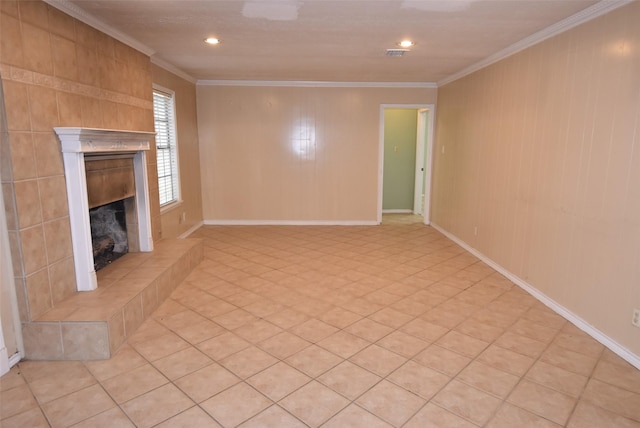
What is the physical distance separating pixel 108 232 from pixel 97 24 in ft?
6.25

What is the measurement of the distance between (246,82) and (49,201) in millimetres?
4411

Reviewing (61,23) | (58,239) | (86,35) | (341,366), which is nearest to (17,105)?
(61,23)

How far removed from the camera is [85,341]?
2.59m

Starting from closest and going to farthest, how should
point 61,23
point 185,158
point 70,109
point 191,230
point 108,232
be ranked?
point 61,23, point 70,109, point 108,232, point 185,158, point 191,230

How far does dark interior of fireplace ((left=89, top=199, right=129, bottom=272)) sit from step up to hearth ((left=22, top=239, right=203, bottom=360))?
164mm

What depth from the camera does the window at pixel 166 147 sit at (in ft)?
17.0

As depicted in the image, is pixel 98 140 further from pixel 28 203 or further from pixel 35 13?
pixel 35 13

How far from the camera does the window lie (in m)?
5.19

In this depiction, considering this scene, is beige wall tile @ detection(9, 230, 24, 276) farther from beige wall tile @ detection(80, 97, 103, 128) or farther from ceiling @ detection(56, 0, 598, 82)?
ceiling @ detection(56, 0, 598, 82)

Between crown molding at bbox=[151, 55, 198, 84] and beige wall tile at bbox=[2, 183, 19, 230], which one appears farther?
crown molding at bbox=[151, 55, 198, 84]

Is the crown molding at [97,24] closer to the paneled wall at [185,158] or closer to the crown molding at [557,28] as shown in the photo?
the paneled wall at [185,158]

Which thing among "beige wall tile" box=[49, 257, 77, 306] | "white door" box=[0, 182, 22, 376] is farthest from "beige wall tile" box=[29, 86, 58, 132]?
"beige wall tile" box=[49, 257, 77, 306]

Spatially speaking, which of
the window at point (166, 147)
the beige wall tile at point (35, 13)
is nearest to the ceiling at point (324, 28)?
the beige wall tile at point (35, 13)

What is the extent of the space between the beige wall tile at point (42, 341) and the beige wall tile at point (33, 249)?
0.37m
